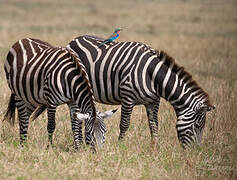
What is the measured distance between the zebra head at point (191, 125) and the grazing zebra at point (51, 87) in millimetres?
1303

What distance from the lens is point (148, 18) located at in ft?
89.9

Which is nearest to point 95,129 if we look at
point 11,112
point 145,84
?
point 145,84

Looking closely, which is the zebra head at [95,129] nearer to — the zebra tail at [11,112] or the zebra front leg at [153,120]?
the zebra front leg at [153,120]

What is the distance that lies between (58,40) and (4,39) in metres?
2.11

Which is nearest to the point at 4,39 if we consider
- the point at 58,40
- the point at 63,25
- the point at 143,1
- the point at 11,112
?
the point at 58,40

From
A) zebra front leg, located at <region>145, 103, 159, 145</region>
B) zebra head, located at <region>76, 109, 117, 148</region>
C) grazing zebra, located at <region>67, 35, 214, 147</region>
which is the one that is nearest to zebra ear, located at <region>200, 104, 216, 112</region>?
grazing zebra, located at <region>67, 35, 214, 147</region>

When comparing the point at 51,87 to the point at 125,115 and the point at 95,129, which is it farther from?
the point at 125,115

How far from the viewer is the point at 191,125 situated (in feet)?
21.3

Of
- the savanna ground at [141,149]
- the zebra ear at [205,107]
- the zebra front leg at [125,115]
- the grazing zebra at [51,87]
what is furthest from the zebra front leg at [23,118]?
the zebra ear at [205,107]

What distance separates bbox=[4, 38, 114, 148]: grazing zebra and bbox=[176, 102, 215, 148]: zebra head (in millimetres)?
1303

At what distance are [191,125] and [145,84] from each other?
0.94 m

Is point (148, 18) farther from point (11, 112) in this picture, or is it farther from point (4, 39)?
point (11, 112)

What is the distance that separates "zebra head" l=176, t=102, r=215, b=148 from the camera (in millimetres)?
6461

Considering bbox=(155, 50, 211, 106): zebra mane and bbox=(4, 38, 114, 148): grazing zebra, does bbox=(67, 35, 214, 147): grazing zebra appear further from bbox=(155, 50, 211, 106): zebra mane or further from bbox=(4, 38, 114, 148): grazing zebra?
bbox=(4, 38, 114, 148): grazing zebra
